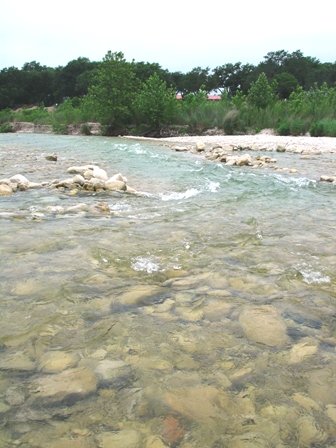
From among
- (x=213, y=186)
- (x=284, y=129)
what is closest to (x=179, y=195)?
(x=213, y=186)

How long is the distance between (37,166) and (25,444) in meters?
10.0

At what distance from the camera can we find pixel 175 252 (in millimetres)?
3943

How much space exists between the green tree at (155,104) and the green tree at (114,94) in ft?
4.02

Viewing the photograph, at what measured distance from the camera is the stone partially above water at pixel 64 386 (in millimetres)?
1867

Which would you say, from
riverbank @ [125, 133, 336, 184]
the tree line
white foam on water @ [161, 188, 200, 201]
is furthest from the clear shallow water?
the tree line

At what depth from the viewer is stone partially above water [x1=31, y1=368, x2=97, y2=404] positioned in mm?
1867

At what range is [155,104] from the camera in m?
30.5

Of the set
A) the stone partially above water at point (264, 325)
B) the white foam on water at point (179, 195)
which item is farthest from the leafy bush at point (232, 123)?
the stone partially above water at point (264, 325)

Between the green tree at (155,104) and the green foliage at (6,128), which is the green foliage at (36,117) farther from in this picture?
the green tree at (155,104)

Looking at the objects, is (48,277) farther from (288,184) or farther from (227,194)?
(288,184)

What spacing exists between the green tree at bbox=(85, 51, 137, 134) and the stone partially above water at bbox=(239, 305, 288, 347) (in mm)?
30875

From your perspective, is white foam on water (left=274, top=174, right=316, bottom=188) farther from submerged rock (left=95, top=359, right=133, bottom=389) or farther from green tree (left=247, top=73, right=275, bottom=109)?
green tree (left=247, top=73, right=275, bottom=109)

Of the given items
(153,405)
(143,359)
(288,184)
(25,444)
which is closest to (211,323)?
(143,359)

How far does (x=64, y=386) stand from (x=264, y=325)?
127cm
